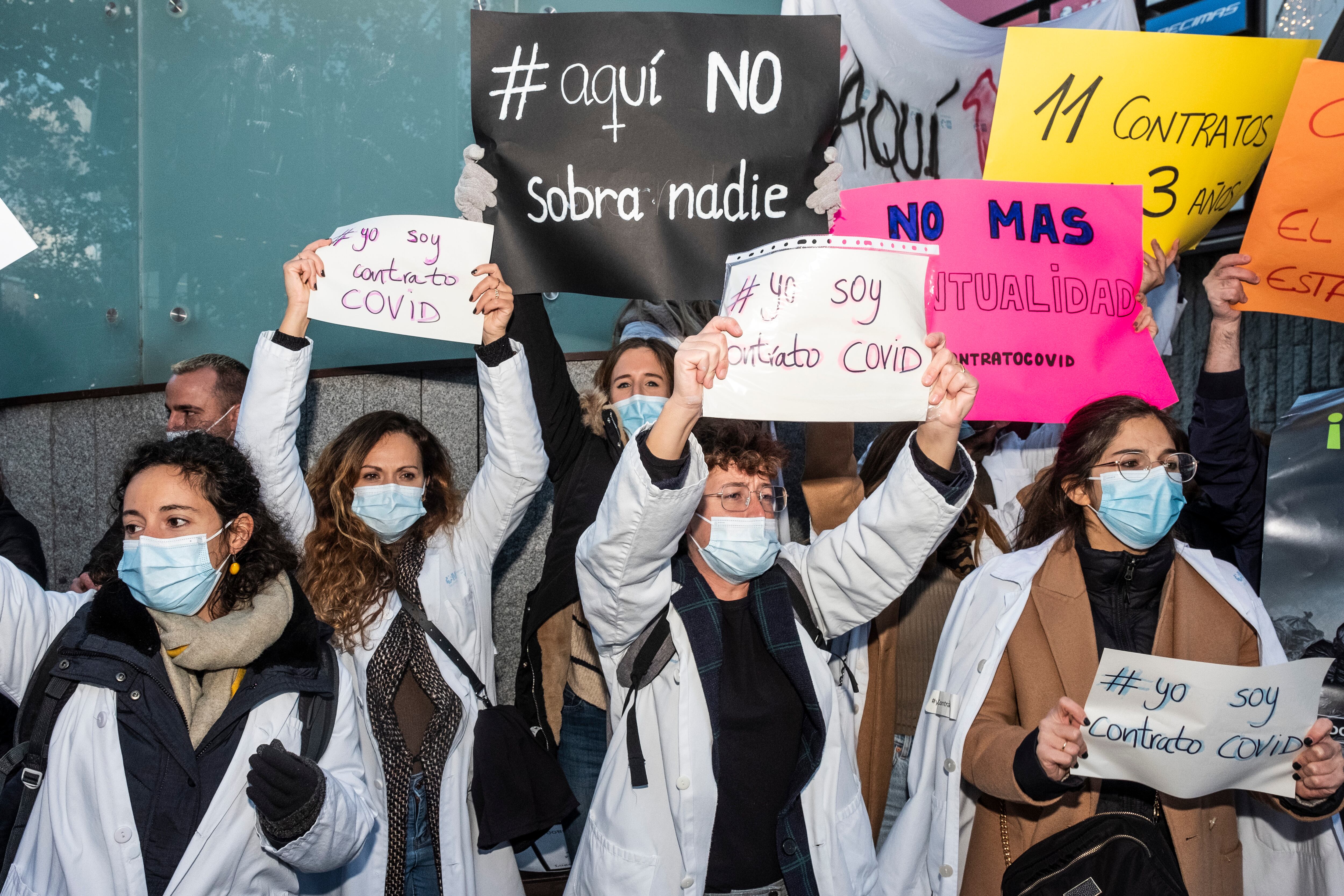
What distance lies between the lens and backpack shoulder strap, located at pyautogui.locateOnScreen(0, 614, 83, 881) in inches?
96.9

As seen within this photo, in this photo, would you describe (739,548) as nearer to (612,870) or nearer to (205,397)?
(612,870)

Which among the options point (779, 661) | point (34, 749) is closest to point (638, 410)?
Answer: point (779, 661)

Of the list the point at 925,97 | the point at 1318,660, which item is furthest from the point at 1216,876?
the point at 925,97

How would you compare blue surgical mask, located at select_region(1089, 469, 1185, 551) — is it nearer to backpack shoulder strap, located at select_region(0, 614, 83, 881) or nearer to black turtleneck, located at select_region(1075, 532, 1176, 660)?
black turtleneck, located at select_region(1075, 532, 1176, 660)

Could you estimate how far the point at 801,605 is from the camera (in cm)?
306

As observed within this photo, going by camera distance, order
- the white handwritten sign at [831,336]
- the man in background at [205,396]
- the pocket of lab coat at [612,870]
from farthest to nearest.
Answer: the man in background at [205,396] → the pocket of lab coat at [612,870] → the white handwritten sign at [831,336]

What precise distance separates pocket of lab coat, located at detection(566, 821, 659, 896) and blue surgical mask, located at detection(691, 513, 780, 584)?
0.77 metres

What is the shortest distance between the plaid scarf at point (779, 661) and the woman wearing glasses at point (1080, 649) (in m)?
0.41

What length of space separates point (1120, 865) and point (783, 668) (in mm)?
930

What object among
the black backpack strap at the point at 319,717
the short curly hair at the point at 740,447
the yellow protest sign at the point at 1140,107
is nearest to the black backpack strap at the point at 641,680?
the short curly hair at the point at 740,447

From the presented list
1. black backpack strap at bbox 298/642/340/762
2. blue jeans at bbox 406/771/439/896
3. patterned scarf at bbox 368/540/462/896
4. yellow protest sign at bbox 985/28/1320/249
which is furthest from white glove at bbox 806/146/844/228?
blue jeans at bbox 406/771/439/896

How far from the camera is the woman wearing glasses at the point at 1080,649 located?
2801 mm

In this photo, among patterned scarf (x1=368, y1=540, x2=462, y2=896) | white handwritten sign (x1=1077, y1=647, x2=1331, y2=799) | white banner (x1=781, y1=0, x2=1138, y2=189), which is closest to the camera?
white handwritten sign (x1=1077, y1=647, x2=1331, y2=799)

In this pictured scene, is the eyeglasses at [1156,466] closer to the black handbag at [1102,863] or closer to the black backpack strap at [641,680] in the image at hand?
the black handbag at [1102,863]
